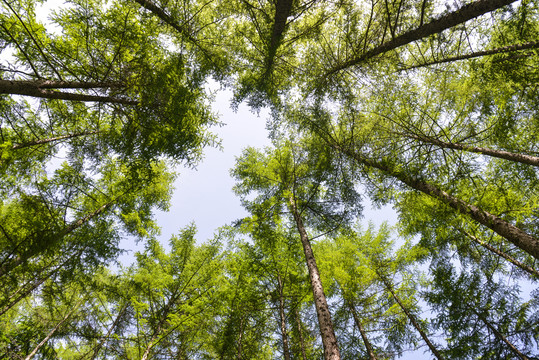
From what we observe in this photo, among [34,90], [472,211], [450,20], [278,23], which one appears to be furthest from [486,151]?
[34,90]

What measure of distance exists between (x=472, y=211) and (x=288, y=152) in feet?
19.3

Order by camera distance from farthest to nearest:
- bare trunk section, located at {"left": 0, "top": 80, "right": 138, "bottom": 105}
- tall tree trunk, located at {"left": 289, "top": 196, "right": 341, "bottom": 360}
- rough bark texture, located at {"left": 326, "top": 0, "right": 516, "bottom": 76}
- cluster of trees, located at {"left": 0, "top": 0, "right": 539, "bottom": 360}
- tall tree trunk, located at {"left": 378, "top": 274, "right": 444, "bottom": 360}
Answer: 1. tall tree trunk, located at {"left": 378, "top": 274, "right": 444, "bottom": 360}
2. cluster of trees, located at {"left": 0, "top": 0, "right": 539, "bottom": 360}
3. tall tree trunk, located at {"left": 289, "top": 196, "right": 341, "bottom": 360}
4. bare trunk section, located at {"left": 0, "top": 80, "right": 138, "bottom": 105}
5. rough bark texture, located at {"left": 326, "top": 0, "right": 516, "bottom": 76}

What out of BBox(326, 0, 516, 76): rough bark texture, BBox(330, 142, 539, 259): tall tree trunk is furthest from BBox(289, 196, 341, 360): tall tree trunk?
BBox(326, 0, 516, 76): rough bark texture

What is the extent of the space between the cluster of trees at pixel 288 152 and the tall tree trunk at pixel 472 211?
4 centimetres

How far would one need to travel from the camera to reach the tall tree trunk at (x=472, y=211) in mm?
3643

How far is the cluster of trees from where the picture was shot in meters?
4.53

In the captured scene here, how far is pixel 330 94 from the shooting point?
20.4 ft

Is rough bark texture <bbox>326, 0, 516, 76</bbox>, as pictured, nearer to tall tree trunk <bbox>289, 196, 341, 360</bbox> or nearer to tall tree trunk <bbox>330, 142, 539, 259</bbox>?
tall tree trunk <bbox>330, 142, 539, 259</bbox>

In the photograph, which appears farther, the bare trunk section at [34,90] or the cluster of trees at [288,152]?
the cluster of trees at [288,152]

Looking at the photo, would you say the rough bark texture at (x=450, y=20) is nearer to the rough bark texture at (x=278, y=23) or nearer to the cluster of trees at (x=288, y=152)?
the cluster of trees at (x=288, y=152)

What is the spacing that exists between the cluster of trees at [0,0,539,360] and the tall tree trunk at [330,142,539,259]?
4 centimetres

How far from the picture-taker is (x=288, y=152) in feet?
30.0

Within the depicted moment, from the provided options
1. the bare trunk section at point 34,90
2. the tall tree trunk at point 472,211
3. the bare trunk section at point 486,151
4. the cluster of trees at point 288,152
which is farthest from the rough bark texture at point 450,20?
the bare trunk section at point 34,90

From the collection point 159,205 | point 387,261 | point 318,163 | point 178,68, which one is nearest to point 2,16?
point 178,68
